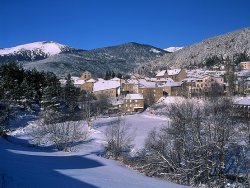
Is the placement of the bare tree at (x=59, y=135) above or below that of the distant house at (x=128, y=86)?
below

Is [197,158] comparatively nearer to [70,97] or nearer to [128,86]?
[70,97]

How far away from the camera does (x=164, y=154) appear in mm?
34594

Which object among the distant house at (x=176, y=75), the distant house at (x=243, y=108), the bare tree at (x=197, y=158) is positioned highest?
the distant house at (x=176, y=75)

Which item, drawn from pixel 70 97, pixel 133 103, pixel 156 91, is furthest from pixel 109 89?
pixel 70 97

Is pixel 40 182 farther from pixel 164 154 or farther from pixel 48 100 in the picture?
pixel 48 100

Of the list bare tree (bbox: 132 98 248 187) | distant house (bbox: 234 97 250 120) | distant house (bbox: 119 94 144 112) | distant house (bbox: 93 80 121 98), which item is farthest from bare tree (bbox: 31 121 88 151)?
distant house (bbox: 93 80 121 98)

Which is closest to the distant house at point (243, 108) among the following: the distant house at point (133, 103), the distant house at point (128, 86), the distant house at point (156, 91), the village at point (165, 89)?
the village at point (165, 89)

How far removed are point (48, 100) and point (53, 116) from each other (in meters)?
5.46

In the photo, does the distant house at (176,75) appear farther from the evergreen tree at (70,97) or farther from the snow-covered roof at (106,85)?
the evergreen tree at (70,97)

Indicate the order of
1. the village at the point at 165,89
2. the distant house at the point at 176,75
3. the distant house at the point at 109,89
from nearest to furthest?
1. the village at the point at 165,89
2. the distant house at the point at 109,89
3. the distant house at the point at 176,75

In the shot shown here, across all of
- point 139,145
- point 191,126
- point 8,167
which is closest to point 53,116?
point 139,145

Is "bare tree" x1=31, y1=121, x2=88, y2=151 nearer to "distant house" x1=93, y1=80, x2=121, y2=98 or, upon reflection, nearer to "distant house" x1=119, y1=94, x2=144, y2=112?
"distant house" x1=119, y1=94, x2=144, y2=112

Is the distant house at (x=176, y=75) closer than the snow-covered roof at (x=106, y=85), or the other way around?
the snow-covered roof at (x=106, y=85)

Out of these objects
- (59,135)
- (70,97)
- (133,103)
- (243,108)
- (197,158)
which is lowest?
(197,158)
